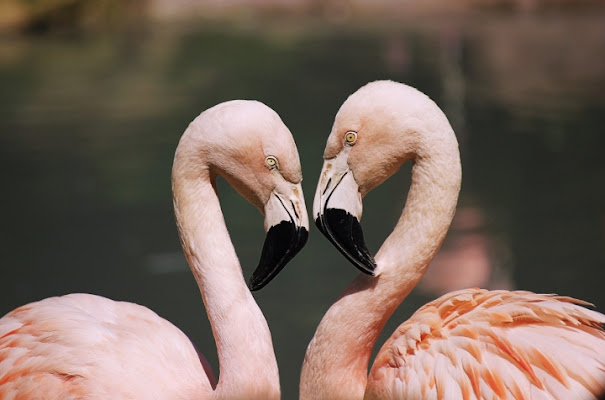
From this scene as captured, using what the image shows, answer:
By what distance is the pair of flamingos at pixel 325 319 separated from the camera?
2.49 meters

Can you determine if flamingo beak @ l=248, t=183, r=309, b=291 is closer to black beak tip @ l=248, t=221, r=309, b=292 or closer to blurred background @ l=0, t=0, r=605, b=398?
black beak tip @ l=248, t=221, r=309, b=292

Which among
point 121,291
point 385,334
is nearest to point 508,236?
point 385,334

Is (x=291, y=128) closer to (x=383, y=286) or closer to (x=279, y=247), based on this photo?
(x=383, y=286)

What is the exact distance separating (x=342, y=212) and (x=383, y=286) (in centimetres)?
31

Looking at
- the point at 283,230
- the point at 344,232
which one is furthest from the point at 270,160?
the point at 344,232

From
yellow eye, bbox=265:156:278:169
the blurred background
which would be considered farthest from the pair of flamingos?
the blurred background

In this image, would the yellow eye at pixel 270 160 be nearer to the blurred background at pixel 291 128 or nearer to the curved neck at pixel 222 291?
the curved neck at pixel 222 291

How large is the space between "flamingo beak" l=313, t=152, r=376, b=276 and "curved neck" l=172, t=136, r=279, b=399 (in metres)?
0.34

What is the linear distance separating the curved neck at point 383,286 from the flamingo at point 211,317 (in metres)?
0.22

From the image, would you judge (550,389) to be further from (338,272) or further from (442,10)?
(442,10)

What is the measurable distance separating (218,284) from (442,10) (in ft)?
45.2

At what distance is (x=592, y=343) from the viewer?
2.35m

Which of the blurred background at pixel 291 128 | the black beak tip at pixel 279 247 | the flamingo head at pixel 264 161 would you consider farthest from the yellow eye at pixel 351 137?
the blurred background at pixel 291 128

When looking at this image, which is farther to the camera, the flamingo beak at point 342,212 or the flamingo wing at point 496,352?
the flamingo beak at point 342,212
